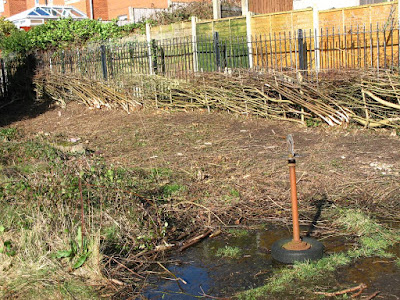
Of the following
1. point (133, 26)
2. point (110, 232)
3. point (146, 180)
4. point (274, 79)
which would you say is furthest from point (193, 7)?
point (110, 232)

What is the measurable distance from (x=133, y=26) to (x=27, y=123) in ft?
18.9

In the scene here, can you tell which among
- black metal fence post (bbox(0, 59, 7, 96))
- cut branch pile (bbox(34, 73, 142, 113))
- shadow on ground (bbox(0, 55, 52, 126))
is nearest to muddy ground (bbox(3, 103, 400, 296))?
cut branch pile (bbox(34, 73, 142, 113))

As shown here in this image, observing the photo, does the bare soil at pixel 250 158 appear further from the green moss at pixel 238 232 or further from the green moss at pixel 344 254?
the green moss at pixel 344 254

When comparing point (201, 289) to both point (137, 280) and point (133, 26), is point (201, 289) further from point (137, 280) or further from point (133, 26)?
point (133, 26)

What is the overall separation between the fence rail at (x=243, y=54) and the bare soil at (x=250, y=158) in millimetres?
1272

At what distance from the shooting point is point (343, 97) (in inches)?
345

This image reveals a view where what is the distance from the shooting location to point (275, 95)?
32.2ft

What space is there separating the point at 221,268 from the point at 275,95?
627 centimetres

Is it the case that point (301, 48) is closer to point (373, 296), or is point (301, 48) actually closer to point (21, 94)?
point (373, 296)

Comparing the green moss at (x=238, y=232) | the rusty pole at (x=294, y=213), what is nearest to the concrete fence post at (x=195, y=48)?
the green moss at (x=238, y=232)

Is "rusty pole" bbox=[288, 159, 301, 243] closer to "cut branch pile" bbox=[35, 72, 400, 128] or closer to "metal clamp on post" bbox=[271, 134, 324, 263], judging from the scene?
"metal clamp on post" bbox=[271, 134, 324, 263]

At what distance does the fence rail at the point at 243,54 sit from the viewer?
9.70 m

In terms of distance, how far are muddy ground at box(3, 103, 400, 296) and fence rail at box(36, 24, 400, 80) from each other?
1.29 metres

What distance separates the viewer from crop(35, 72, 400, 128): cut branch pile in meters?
8.32
